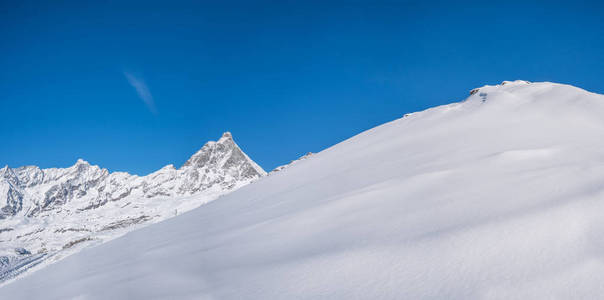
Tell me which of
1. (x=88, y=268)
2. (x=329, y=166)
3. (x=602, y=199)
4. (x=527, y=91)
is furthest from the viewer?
(x=527, y=91)

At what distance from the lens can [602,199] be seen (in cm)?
306

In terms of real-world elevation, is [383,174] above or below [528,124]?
below

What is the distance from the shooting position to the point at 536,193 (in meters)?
3.53

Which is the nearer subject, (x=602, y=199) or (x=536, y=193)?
(x=602, y=199)

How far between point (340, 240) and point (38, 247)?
22705 centimetres

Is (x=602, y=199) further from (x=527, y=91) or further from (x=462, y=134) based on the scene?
(x=527, y=91)

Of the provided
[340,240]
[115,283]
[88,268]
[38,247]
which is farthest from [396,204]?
[38,247]

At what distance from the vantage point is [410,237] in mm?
3131

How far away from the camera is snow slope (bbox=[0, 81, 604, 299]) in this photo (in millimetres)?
2420

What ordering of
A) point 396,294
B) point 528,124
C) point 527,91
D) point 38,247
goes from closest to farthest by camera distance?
1. point 396,294
2. point 528,124
3. point 527,91
4. point 38,247

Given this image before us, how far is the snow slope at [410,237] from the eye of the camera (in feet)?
7.94

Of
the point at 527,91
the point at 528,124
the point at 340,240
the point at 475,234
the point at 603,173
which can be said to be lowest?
the point at 475,234

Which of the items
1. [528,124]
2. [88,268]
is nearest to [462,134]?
[528,124]

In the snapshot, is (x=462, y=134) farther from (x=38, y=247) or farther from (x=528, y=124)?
(x=38, y=247)
